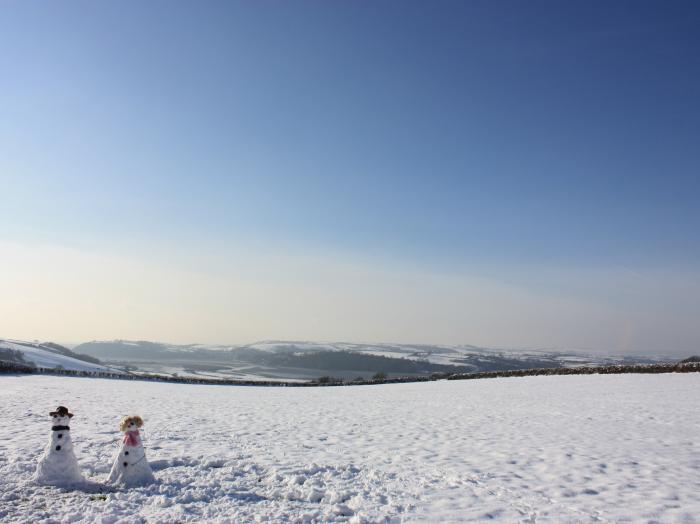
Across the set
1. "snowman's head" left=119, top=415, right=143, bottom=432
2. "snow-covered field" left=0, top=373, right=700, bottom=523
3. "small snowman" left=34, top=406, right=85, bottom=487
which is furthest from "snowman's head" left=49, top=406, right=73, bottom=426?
"snow-covered field" left=0, top=373, right=700, bottom=523

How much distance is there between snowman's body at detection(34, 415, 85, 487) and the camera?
27.1 feet

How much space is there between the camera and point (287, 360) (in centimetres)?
15738

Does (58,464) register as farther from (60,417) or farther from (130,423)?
(130,423)

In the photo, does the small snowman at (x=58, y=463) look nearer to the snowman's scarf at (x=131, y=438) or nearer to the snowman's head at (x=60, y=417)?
the snowman's head at (x=60, y=417)

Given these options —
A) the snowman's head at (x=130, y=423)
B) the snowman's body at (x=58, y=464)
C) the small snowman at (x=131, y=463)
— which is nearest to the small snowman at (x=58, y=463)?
the snowman's body at (x=58, y=464)

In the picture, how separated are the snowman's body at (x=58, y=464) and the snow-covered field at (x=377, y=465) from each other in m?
0.20

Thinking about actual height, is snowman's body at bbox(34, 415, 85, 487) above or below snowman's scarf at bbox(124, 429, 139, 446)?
below

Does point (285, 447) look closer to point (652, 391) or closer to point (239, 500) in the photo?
point (239, 500)

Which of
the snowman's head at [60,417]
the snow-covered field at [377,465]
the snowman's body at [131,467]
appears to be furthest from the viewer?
the snowman's head at [60,417]

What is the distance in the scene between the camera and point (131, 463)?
27.3 ft

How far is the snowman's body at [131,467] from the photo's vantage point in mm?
8250

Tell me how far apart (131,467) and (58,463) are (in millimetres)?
1422

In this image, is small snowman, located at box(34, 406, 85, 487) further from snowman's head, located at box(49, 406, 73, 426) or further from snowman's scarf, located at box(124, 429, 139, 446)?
snowman's scarf, located at box(124, 429, 139, 446)

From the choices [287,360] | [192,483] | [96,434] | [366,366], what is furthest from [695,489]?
[287,360]
